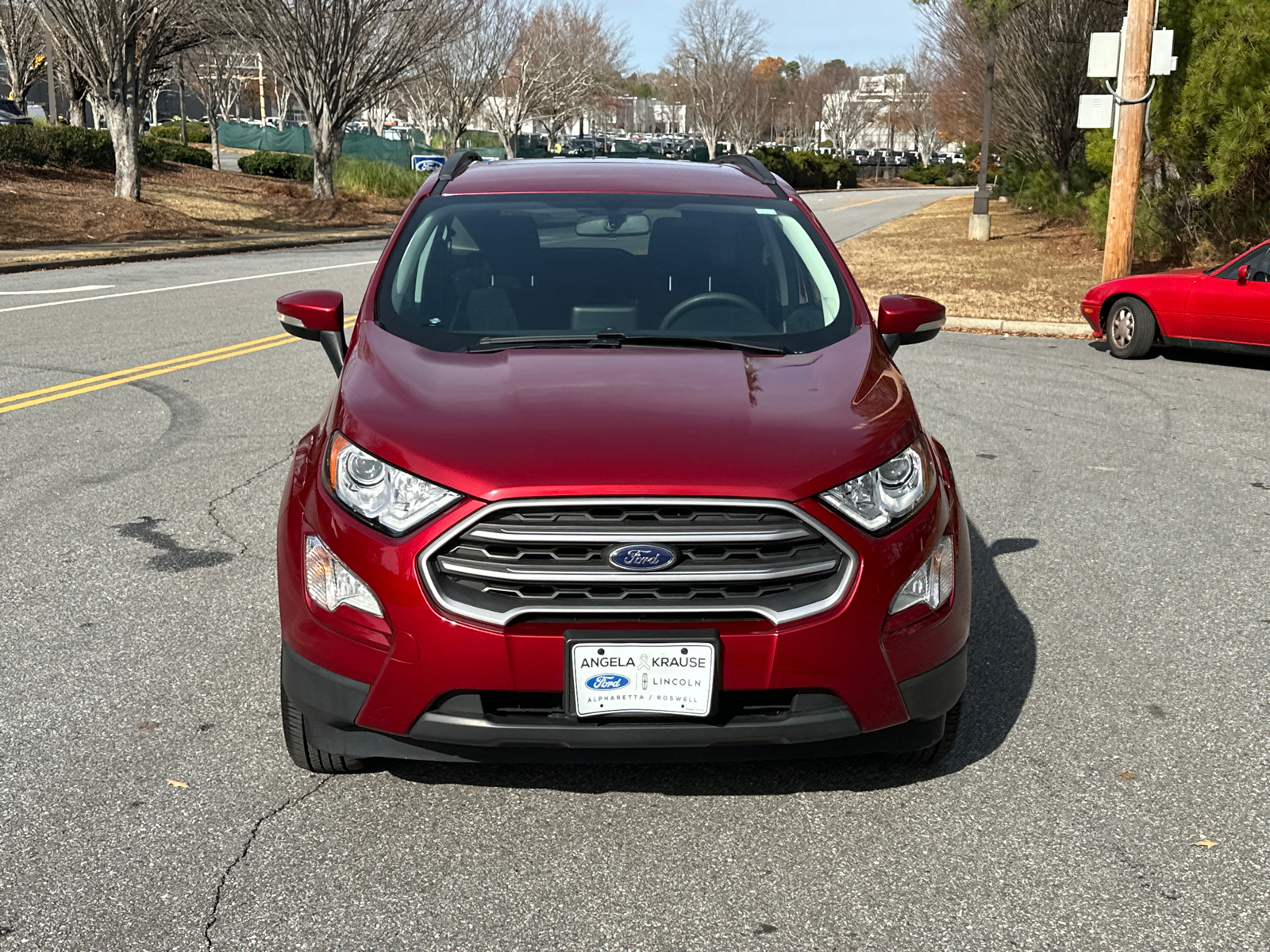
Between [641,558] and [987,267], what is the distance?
2046 cm

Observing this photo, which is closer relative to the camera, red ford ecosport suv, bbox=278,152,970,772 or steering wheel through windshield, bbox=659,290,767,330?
red ford ecosport suv, bbox=278,152,970,772

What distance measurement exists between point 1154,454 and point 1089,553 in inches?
100

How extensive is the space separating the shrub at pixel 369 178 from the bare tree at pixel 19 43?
13171mm

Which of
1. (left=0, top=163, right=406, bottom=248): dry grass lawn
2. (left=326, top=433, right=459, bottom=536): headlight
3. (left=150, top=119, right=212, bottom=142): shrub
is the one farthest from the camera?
(left=150, top=119, right=212, bottom=142): shrub

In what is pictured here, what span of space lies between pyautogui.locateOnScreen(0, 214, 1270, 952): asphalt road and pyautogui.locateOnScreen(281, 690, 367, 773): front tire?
0.20ft

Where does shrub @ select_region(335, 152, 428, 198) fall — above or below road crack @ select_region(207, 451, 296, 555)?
above

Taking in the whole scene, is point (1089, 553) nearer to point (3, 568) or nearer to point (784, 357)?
point (784, 357)

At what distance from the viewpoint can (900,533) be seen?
10.9 feet

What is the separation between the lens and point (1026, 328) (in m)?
14.8

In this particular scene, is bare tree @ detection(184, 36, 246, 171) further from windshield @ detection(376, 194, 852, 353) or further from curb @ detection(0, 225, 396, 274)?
windshield @ detection(376, 194, 852, 353)

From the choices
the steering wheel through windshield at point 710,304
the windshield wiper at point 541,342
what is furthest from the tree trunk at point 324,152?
the windshield wiper at point 541,342

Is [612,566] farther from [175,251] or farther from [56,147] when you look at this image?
[56,147]

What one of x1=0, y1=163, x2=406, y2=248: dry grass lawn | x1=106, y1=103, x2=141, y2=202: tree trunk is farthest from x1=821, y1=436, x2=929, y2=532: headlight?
x1=106, y1=103, x2=141, y2=202: tree trunk

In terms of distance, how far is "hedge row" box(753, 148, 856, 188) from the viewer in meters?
69.5
